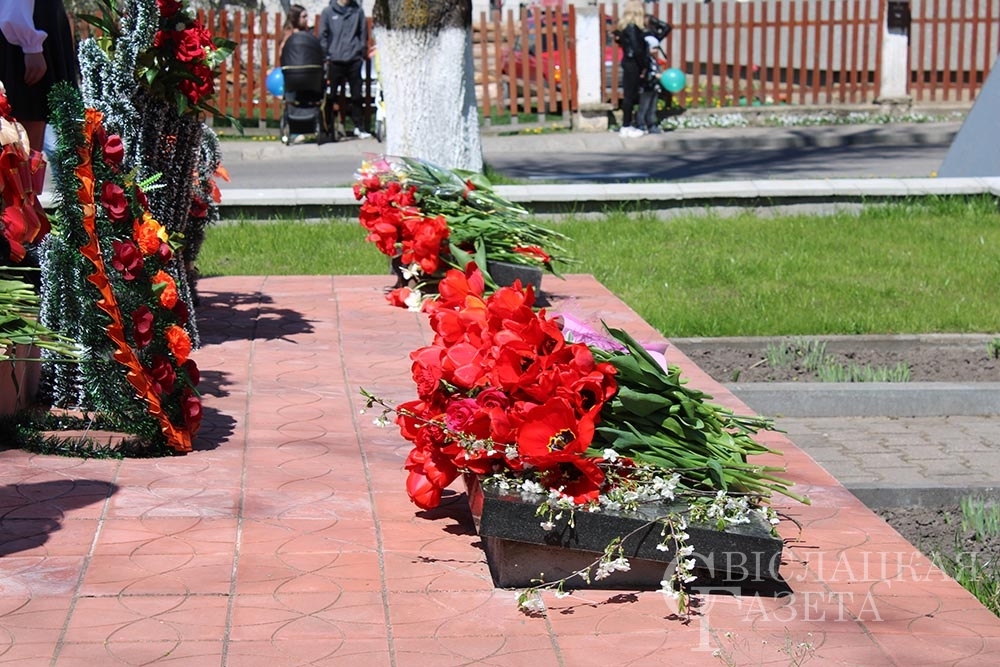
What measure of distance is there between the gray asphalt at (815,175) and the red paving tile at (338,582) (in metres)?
0.79

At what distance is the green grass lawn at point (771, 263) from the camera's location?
7.95m

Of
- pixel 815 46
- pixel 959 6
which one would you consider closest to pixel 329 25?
pixel 815 46

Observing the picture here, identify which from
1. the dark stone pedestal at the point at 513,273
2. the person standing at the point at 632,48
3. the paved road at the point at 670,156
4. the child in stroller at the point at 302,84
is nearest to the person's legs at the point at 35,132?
the dark stone pedestal at the point at 513,273

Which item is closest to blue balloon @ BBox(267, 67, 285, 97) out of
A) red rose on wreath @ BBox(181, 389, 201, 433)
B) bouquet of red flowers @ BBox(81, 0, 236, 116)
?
bouquet of red flowers @ BBox(81, 0, 236, 116)

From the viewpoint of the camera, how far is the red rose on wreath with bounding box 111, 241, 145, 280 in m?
4.86

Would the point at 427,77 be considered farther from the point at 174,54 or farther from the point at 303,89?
the point at 303,89

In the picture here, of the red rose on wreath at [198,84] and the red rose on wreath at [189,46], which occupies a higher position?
the red rose on wreath at [189,46]

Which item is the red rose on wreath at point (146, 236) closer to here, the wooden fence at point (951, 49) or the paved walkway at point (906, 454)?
the paved walkway at point (906, 454)

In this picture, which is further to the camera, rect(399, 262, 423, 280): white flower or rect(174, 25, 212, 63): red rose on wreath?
rect(399, 262, 423, 280): white flower

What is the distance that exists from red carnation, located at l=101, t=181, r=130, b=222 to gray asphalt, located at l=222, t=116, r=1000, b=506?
9.82 feet

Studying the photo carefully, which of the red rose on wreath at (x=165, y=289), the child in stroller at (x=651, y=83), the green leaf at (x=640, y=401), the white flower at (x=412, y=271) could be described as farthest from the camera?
the child in stroller at (x=651, y=83)

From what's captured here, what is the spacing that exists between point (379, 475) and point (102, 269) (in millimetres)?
1254

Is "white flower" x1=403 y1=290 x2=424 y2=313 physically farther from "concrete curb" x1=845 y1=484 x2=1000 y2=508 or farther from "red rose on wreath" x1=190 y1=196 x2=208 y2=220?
"concrete curb" x1=845 y1=484 x2=1000 y2=508

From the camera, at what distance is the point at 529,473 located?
3855 millimetres
